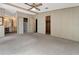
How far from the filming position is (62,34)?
674 cm

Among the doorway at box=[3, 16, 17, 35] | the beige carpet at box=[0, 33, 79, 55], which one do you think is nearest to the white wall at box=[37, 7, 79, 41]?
the beige carpet at box=[0, 33, 79, 55]

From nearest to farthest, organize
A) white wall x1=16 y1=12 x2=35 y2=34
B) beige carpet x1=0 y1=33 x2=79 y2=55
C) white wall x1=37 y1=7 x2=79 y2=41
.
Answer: beige carpet x1=0 y1=33 x2=79 y2=55, white wall x1=37 y1=7 x2=79 y2=41, white wall x1=16 y1=12 x2=35 y2=34

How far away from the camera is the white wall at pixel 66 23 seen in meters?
5.62

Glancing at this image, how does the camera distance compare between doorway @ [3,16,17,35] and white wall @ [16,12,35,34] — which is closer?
white wall @ [16,12,35,34]

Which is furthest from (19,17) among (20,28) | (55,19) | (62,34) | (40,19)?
(62,34)

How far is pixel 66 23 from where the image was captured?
6336 millimetres

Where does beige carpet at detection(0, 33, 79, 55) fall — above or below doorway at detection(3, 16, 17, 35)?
below

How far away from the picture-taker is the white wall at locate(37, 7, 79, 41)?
5617mm

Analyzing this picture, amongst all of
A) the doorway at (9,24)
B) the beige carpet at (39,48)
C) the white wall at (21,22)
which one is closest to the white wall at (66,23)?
the beige carpet at (39,48)

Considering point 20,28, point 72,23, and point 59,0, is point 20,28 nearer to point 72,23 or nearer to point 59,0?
point 72,23

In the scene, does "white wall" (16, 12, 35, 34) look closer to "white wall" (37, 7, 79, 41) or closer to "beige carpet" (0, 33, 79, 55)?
"white wall" (37, 7, 79, 41)

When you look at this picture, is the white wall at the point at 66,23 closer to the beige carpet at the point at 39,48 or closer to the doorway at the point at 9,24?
the beige carpet at the point at 39,48

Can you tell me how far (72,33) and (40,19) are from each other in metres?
4.50

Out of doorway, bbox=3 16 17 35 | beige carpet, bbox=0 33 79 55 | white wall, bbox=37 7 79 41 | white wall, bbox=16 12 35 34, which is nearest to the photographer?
beige carpet, bbox=0 33 79 55
